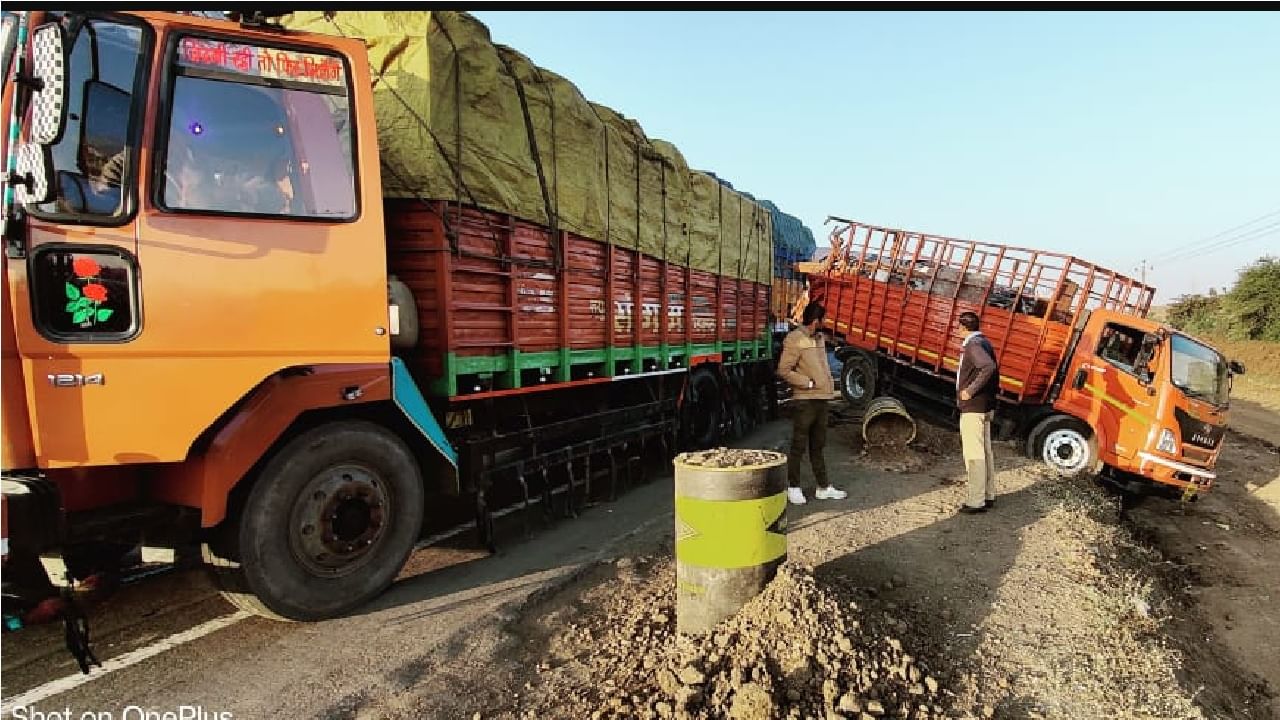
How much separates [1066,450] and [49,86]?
1045 cm

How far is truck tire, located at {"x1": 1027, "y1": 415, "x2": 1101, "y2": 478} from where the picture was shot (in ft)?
28.7

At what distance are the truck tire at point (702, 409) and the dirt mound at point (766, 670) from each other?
16.0 feet

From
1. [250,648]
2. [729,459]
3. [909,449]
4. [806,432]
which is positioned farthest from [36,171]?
[909,449]

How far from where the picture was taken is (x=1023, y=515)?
6070 millimetres

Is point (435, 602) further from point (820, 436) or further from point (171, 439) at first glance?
point (820, 436)

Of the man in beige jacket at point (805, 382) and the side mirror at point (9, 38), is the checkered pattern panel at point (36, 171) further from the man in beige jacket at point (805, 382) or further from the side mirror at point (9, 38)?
the man in beige jacket at point (805, 382)

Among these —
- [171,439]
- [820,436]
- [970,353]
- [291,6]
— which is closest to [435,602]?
[171,439]

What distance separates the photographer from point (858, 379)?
1245 cm

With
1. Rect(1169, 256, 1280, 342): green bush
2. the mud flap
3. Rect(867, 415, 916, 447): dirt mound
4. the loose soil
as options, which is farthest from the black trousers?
Rect(1169, 256, 1280, 342): green bush

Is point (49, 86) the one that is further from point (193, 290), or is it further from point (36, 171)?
point (193, 290)

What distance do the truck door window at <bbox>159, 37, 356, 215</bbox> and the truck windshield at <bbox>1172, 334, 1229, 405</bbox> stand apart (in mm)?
9089

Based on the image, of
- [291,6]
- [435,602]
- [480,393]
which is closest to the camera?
[291,6]

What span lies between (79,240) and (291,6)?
4.76 feet

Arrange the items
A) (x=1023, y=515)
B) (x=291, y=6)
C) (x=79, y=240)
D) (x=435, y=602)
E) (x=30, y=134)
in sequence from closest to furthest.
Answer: (x=30, y=134), (x=79, y=240), (x=291, y=6), (x=435, y=602), (x=1023, y=515)
